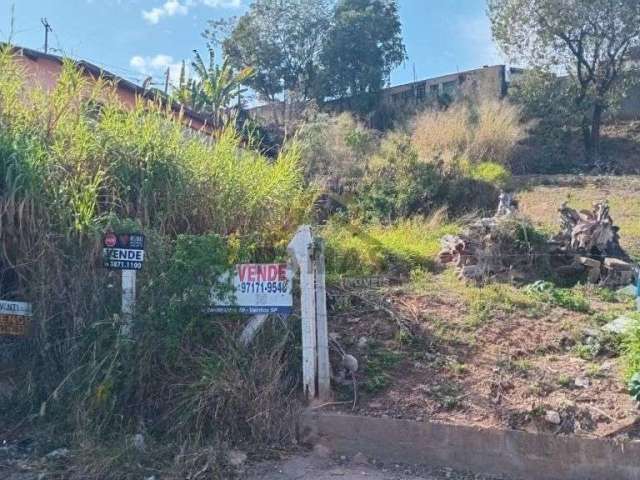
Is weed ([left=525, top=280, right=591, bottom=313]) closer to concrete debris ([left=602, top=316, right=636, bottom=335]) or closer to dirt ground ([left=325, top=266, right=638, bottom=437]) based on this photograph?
dirt ground ([left=325, top=266, right=638, bottom=437])

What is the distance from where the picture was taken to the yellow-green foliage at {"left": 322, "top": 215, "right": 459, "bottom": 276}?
7.36 meters

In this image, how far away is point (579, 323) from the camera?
588 cm

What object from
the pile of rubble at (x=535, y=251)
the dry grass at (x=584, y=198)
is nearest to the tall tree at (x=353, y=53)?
the dry grass at (x=584, y=198)

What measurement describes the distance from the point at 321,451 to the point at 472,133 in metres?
12.6

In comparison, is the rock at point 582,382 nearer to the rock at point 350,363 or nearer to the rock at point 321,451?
the rock at point 350,363

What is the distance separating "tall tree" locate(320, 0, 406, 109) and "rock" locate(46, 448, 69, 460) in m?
22.6

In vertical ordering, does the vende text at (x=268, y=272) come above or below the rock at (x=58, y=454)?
above

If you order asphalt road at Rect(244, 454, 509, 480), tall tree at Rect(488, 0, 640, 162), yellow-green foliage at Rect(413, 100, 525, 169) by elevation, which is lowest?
asphalt road at Rect(244, 454, 509, 480)

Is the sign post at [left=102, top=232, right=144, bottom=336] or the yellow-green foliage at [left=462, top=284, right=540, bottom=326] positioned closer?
the sign post at [left=102, top=232, right=144, bottom=336]

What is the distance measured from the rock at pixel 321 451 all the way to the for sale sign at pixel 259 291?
3.34ft

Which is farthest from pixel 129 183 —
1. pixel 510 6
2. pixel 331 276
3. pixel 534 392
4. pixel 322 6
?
pixel 322 6

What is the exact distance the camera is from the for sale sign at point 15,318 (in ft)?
16.0

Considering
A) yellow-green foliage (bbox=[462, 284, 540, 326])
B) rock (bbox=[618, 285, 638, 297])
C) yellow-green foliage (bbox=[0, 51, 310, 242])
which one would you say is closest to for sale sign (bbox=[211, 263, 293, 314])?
yellow-green foliage (bbox=[0, 51, 310, 242])

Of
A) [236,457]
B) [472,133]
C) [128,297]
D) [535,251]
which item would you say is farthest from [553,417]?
[472,133]
